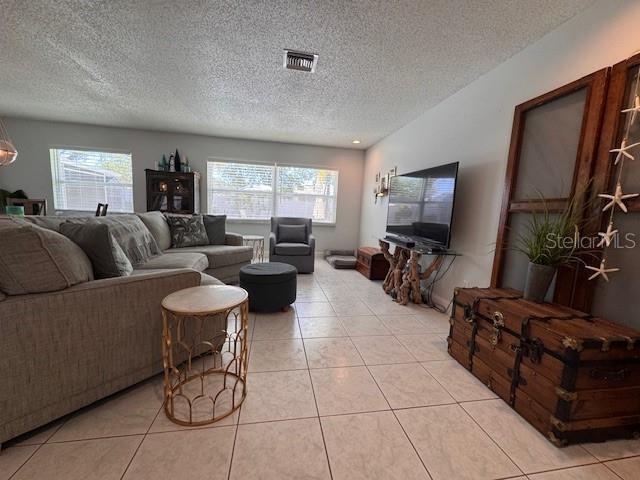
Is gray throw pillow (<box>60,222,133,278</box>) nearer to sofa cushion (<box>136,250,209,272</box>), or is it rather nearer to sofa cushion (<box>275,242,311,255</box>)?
sofa cushion (<box>136,250,209,272</box>)

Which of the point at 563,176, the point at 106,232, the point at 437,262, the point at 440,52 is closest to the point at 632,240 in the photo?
the point at 563,176

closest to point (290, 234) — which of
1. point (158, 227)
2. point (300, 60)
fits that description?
point (158, 227)

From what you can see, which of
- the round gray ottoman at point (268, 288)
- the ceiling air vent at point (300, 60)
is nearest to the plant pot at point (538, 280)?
the round gray ottoman at point (268, 288)

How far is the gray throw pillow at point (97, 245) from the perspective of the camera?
1.50m

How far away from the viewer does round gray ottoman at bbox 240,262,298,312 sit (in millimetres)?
2491

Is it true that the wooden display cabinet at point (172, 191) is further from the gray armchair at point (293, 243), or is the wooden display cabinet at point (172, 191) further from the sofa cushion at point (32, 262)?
the sofa cushion at point (32, 262)

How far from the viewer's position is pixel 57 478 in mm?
983

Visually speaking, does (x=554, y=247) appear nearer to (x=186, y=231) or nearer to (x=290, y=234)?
(x=290, y=234)

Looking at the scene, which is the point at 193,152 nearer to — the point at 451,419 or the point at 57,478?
the point at 57,478

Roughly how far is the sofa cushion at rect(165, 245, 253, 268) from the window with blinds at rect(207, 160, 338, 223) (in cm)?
197

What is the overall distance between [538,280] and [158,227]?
361cm

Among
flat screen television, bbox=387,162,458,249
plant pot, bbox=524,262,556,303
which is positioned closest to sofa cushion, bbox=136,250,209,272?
flat screen television, bbox=387,162,458,249

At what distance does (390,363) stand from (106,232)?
1998 millimetres

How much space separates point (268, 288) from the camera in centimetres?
250
